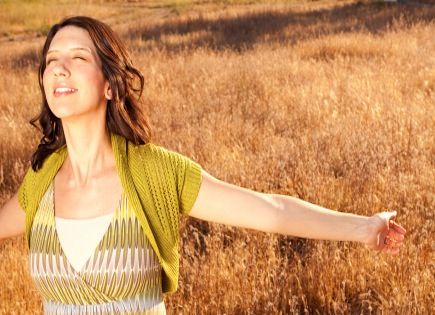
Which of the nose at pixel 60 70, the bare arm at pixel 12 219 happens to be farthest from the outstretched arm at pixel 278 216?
the bare arm at pixel 12 219

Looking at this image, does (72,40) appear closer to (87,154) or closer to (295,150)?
(87,154)

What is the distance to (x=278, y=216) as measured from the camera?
1993 mm

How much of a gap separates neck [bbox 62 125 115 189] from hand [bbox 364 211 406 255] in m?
0.78

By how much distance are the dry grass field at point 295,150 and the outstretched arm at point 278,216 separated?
85 centimetres

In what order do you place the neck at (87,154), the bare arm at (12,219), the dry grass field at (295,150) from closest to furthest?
the neck at (87,154) → the bare arm at (12,219) → the dry grass field at (295,150)

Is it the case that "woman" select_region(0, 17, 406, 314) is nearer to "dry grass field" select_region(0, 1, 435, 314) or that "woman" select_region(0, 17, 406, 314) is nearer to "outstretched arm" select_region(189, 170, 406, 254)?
"outstretched arm" select_region(189, 170, 406, 254)

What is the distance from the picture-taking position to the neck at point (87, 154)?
6.71 ft

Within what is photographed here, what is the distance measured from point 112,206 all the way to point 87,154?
0.20 m

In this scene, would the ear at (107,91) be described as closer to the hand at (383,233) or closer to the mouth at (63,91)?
the mouth at (63,91)

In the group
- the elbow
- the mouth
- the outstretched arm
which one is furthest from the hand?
the mouth

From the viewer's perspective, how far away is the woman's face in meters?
1.96

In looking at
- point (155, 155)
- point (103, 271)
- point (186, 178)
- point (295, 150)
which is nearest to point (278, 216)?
point (186, 178)

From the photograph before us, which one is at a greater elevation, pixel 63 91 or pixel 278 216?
pixel 63 91

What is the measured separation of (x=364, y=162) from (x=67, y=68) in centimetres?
293
